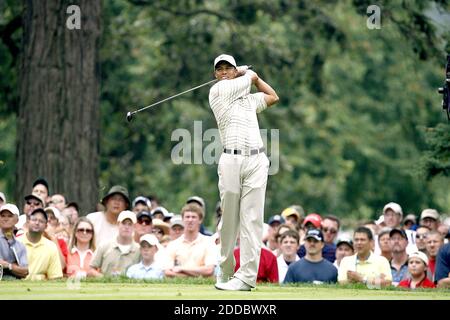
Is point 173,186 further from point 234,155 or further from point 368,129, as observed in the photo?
point 234,155

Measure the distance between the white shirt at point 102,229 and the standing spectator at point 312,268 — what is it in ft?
8.61

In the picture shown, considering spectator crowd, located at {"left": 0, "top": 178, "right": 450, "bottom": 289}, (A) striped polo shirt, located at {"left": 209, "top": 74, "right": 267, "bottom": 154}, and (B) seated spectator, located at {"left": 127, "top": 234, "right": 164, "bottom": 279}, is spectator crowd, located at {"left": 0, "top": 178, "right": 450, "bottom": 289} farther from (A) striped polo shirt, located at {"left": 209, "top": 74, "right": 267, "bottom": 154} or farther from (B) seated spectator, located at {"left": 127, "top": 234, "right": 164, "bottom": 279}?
(A) striped polo shirt, located at {"left": 209, "top": 74, "right": 267, "bottom": 154}

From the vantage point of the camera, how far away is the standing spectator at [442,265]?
17734mm

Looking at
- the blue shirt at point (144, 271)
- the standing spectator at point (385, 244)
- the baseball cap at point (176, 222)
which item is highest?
the baseball cap at point (176, 222)

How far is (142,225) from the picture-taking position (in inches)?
795

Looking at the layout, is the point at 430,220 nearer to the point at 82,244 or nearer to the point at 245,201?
the point at 82,244

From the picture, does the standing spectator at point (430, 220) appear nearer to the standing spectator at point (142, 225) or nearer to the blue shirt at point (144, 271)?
the standing spectator at point (142, 225)

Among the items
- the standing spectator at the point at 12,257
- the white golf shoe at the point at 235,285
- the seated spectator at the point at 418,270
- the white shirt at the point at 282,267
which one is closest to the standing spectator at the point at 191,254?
the white shirt at the point at 282,267

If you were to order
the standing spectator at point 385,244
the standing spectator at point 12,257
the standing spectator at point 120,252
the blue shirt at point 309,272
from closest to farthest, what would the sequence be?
the standing spectator at point 12,257 → the blue shirt at point 309,272 → the standing spectator at point 120,252 → the standing spectator at point 385,244

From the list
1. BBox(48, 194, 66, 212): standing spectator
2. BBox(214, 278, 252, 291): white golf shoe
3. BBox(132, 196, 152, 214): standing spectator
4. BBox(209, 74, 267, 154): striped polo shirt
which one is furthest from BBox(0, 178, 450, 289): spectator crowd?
BBox(209, 74, 267, 154): striped polo shirt
